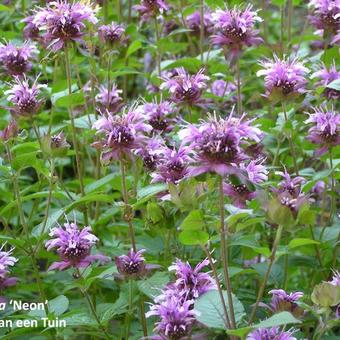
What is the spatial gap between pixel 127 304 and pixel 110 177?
0.34m

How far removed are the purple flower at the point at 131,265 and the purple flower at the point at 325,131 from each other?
490mm

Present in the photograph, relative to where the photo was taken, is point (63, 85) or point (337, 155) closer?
point (337, 155)

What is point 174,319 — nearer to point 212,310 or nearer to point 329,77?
point 212,310

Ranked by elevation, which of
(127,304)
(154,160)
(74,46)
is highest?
(74,46)

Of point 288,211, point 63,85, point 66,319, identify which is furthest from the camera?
point 63,85

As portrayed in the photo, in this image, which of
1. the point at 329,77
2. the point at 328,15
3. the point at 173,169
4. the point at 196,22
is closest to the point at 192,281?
the point at 173,169

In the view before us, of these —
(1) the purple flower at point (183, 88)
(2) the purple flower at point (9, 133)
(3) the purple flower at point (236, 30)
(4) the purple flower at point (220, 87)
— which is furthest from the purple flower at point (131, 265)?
(4) the purple flower at point (220, 87)

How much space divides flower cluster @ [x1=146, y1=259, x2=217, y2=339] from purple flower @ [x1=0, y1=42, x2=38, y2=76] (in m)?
0.84

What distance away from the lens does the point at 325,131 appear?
5.34 ft

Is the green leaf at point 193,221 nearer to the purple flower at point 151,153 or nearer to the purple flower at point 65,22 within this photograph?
the purple flower at point 151,153

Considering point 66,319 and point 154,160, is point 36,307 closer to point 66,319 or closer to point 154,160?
point 66,319

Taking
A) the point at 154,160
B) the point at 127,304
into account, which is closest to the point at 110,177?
the point at 154,160

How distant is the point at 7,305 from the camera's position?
157 centimetres

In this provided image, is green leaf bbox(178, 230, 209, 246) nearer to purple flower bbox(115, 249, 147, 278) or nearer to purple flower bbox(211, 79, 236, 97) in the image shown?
purple flower bbox(115, 249, 147, 278)
